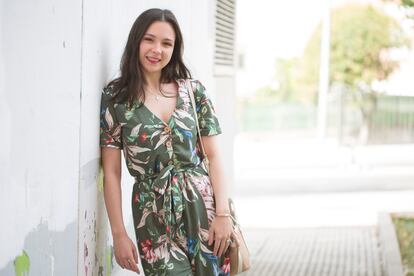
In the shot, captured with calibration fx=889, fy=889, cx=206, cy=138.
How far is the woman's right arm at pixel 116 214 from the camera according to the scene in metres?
3.69

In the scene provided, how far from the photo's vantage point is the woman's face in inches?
149

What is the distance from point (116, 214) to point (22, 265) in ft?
2.48

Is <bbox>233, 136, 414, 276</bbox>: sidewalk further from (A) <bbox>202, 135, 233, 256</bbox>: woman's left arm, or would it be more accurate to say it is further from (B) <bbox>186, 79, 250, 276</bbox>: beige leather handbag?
(A) <bbox>202, 135, 233, 256</bbox>: woman's left arm

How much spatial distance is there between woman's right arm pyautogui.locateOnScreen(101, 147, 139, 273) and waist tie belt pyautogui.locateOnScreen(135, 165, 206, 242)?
17 centimetres

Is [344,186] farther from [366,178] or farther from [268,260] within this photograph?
[268,260]

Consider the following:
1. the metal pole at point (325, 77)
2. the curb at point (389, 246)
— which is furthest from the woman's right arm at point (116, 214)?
the metal pole at point (325, 77)

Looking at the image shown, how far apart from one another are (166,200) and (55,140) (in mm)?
585

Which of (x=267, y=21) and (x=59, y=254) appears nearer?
(x=59, y=254)

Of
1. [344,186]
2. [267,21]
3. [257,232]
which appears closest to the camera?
[257,232]

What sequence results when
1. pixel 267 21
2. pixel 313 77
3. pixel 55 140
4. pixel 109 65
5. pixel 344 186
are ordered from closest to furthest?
pixel 55 140 → pixel 109 65 → pixel 344 186 → pixel 313 77 → pixel 267 21

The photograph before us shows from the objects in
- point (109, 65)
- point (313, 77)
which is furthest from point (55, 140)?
point (313, 77)

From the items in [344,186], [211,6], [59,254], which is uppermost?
[211,6]

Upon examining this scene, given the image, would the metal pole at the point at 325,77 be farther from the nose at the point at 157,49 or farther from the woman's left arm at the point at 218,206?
the nose at the point at 157,49

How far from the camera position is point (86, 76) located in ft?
12.1
